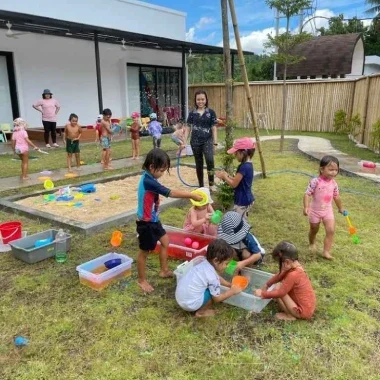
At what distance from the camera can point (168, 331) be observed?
2.70 m

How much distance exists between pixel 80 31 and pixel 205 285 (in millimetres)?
12664

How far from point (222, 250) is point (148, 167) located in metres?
0.93

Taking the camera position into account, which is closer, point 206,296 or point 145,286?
point 206,296

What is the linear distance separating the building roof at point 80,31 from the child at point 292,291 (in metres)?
10.3

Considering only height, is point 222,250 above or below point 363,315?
above

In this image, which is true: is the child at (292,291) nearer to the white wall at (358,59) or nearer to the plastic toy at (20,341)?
the plastic toy at (20,341)

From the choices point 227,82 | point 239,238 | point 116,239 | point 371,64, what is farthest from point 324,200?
point 371,64

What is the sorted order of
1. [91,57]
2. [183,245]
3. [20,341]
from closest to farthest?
[20,341], [183,245], [91,57]

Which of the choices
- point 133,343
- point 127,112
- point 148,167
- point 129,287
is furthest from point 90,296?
point 127,112

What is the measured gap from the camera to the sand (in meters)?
5.21

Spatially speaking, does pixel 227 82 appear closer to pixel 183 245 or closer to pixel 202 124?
pixel 202 124

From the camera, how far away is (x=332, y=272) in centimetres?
360

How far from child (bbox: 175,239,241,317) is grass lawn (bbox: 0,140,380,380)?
0.45ft

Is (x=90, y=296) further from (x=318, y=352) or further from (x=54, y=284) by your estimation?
(x=318, y=352)
